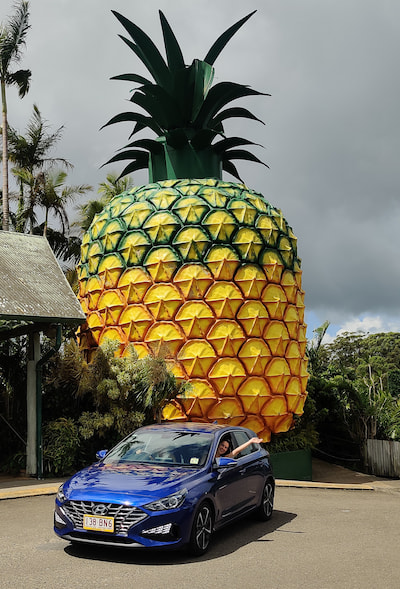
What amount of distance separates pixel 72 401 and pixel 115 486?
845 centimetres

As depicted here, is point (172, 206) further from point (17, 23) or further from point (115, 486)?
point (17, 23)

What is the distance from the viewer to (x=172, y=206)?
52.9 feet

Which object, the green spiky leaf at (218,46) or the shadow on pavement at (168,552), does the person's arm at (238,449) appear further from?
the green spiky leaf at (218,46)

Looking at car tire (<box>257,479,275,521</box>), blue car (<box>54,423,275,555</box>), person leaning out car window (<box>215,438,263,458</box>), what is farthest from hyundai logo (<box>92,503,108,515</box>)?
car tire (<box>257,479,275,521</box>)

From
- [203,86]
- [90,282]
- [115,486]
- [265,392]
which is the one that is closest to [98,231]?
[90,282]

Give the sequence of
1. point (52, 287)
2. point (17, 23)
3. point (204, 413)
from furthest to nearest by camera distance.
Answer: point (17, 23)
point (204, 413)
point (52, 287)

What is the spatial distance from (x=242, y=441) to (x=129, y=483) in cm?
255

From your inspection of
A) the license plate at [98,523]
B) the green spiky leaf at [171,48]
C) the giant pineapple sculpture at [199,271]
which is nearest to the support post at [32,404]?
the giant pineapple sculpture at [199,271]

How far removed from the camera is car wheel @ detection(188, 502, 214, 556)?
257 inches

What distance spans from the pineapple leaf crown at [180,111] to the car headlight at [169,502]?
458 inches

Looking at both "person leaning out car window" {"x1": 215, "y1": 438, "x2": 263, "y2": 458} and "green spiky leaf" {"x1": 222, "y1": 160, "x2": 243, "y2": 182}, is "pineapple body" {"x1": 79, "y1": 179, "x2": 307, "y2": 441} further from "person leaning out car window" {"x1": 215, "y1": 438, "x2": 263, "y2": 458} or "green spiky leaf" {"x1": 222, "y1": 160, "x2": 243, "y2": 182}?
"person leaning out car window" {"x1": 215, "y1": 438, "x2": 263, "y2": 458}

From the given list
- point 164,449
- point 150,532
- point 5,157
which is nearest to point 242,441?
point 164,449

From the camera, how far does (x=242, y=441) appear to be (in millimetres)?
8867

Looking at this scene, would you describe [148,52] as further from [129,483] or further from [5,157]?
[129,483]
